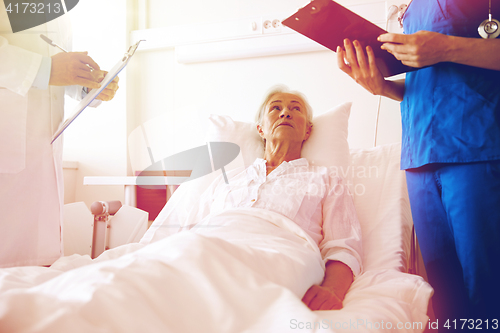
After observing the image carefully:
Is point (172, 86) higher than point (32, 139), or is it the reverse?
point (172, 86)

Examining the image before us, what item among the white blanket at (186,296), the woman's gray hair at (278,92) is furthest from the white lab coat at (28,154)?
the woman's gray hair at (278,92)

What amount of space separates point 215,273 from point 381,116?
1.53 metres

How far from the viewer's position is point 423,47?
754mm

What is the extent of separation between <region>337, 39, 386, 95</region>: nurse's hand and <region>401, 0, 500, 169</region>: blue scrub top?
0.38 feet

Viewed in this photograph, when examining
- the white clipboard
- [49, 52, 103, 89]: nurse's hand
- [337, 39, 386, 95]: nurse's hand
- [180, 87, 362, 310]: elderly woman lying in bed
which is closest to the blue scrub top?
[337, 39, 386, 95]: nurse's hand

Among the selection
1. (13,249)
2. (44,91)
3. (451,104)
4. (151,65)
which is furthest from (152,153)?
(451,104)

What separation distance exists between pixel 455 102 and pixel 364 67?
0.82ft

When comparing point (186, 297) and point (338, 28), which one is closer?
point (186, 297)

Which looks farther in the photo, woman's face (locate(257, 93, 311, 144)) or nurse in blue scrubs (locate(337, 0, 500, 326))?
woman's face (locate(257, 93, 311, 144))

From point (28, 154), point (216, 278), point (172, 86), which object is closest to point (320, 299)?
point (216, 278)

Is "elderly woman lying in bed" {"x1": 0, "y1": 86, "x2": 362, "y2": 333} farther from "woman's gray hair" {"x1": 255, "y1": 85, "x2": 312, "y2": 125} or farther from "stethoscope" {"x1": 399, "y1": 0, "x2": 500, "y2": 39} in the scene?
"stethoscope" {"x1": 399, "y1": 0, "x2": 500, "y2": 39}

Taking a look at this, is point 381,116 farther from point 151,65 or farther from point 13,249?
point 13,249

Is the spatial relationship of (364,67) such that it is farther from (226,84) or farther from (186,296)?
(226,84)

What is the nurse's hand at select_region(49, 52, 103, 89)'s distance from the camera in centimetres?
94
